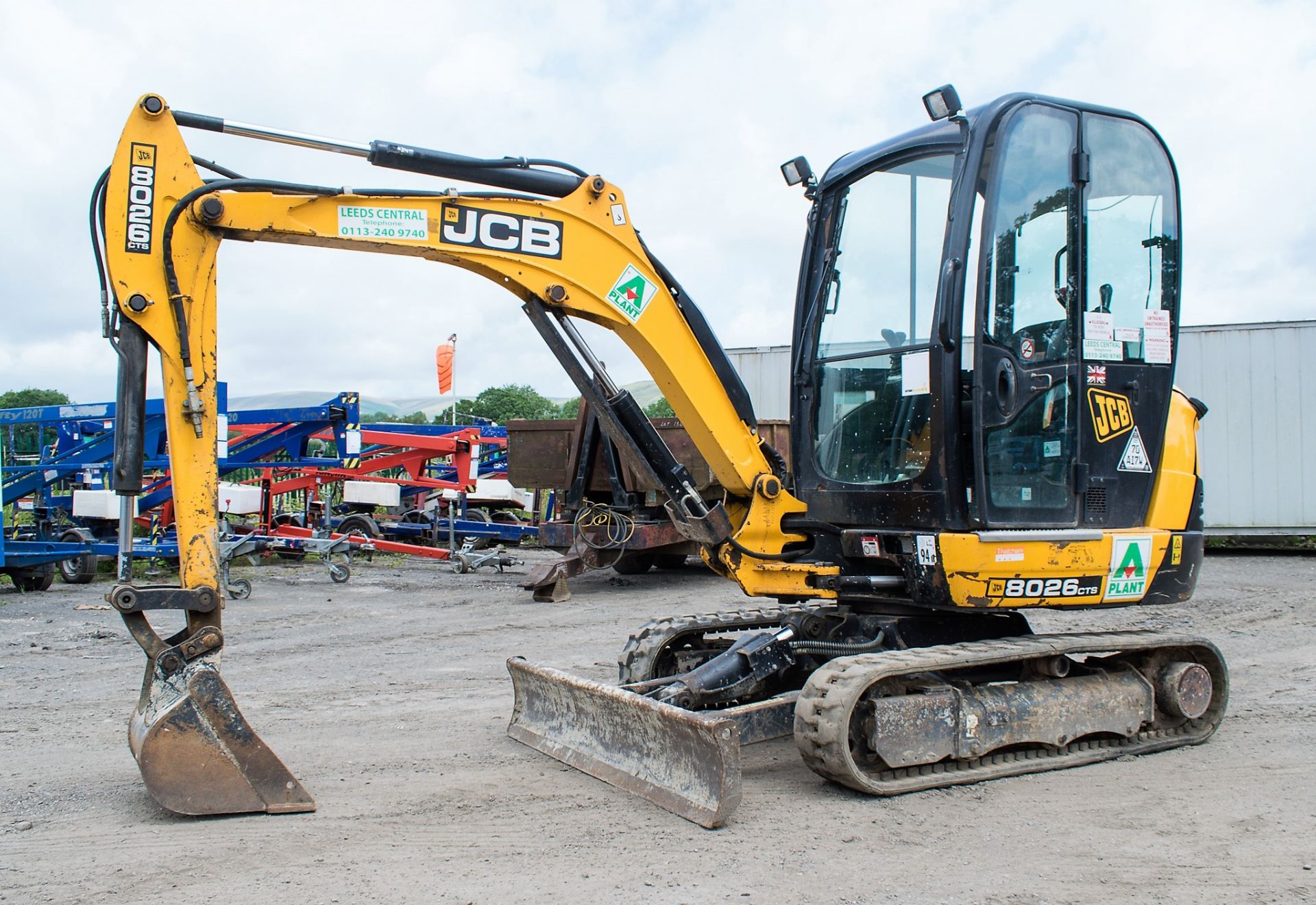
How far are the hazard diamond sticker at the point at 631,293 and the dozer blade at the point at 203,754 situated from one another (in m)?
2.27

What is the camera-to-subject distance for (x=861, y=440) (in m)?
5.10

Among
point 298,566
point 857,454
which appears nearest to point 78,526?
point 298,566

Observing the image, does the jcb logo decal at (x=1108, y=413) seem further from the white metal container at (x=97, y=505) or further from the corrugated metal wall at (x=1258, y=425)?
the white metal container at (x=97, y=505)

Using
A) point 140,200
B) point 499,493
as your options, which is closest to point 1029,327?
point 140,200

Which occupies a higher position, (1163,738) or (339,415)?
(339,415)

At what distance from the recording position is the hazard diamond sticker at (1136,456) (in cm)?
504

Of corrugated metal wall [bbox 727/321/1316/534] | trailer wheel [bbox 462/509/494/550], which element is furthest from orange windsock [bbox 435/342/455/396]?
corrugated metal wall [bbox 727/321/1316/534]

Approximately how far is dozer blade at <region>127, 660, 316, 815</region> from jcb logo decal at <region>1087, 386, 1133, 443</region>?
148 inches

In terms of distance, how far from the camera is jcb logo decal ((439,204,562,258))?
14.6ft

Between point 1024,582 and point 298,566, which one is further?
point 298,566

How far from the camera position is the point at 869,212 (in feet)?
17.1

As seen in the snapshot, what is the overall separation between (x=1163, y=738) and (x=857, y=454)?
201 cm

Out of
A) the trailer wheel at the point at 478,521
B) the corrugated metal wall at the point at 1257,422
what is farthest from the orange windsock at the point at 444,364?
the corrugated metal wall at the point at 1257,422

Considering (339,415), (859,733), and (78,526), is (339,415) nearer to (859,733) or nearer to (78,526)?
(78,526)
